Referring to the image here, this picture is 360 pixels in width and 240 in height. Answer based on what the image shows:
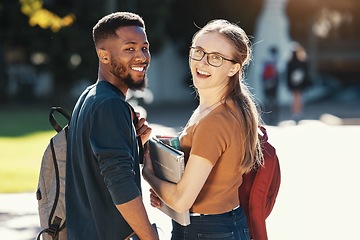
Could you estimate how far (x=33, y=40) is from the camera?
26.3 m

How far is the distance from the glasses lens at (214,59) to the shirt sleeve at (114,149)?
0.52 metres

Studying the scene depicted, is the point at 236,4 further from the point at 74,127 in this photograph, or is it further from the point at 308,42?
the point at 74,127

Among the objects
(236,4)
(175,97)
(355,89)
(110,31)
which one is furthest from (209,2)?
(110,31)

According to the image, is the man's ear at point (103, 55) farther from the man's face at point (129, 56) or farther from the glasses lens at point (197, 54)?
the glasses lens at point (197, 54)

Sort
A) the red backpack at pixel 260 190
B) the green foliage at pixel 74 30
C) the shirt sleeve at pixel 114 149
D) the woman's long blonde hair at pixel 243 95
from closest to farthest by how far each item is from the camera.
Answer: the shirt sleeve at pixel 114 149 → the woman's long blonde hair at pixel 243 95 → the red backpack at pixel 260 190 → the green foliage at pixel 74 30

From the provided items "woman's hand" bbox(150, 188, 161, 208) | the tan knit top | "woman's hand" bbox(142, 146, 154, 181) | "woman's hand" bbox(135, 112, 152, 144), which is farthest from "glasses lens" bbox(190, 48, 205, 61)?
"woman's hand" bbox(150, 188, 161, 208)

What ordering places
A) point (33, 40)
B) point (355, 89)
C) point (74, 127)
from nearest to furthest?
point (74, 127) < point (33, 40) < point (355, 89)

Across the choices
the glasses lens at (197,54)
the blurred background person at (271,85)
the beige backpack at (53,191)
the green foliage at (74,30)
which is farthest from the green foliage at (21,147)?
the glasses lens at (197,54)

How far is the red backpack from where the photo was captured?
144 inches

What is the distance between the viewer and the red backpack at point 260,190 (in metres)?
3.66

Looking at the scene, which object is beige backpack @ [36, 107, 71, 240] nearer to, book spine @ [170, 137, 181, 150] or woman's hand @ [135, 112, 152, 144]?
woman's hand @ [135, 112, 152, 144]

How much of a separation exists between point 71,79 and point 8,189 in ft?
54.6

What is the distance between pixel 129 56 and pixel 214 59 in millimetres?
381

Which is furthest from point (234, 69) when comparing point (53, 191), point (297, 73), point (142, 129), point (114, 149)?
point (297, 73)
